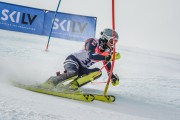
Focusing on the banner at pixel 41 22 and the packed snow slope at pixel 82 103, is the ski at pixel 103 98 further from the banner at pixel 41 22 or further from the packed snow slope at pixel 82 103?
the banner at pixel 41 22

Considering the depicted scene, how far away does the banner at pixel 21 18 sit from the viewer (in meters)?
14.8

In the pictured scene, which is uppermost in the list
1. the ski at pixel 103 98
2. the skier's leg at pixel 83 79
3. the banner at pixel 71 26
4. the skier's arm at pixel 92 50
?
the banner at pixel 71 26

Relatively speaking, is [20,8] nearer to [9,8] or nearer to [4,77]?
[9,8]

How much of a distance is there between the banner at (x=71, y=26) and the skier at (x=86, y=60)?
27.7ft

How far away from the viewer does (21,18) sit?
1488 centimetres

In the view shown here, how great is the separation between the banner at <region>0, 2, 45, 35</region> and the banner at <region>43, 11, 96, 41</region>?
0.37 m

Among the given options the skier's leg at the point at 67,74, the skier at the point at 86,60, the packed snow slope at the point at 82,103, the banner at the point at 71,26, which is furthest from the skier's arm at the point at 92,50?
the banner at the point at 71,26

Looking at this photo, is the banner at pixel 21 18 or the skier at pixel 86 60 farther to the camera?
the banner at pixel 21 18

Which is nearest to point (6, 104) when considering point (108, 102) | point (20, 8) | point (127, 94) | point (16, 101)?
point (16, 101)

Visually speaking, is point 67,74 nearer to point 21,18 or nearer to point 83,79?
point 83,79

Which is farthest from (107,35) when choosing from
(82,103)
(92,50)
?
(82,103)

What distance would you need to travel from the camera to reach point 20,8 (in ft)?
48.9

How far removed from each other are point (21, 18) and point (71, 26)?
7.56 feet

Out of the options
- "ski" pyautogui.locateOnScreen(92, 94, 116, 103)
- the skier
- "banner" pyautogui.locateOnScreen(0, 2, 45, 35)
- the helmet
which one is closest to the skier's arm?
the skier
